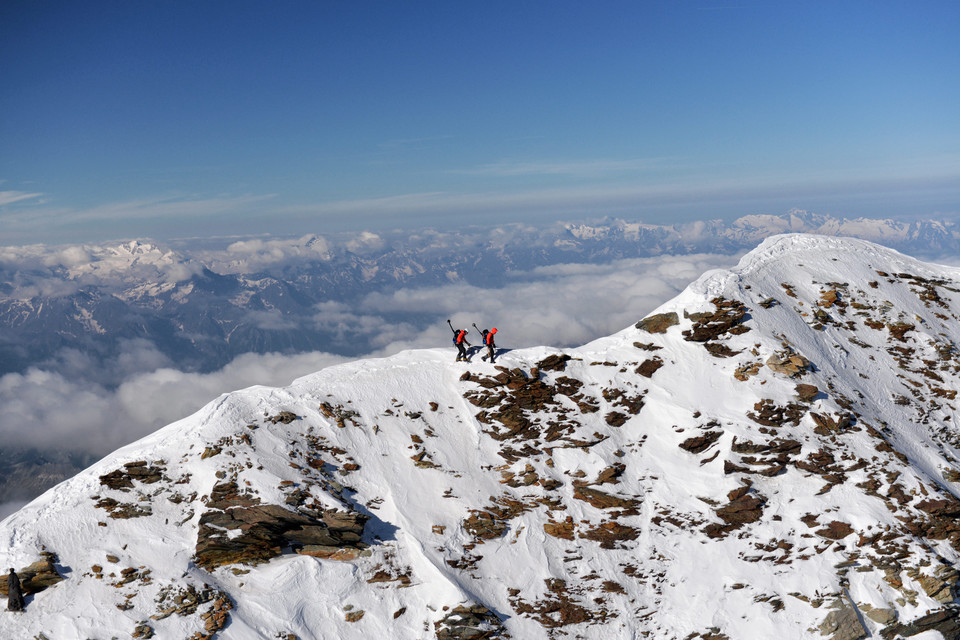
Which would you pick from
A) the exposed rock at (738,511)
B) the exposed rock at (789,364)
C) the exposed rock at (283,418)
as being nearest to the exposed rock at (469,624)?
the exposed rock at (738,511)

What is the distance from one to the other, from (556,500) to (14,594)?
29920 millimetres

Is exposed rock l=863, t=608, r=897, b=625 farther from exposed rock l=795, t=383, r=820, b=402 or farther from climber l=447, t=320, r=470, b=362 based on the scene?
climber l=447, t=320, r=470, b=362

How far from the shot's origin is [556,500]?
3347 cm

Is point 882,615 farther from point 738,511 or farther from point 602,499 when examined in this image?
point 602,499

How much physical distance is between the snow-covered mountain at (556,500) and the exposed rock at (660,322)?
174 millimetres

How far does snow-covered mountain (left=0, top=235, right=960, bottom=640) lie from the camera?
26156 millimetres

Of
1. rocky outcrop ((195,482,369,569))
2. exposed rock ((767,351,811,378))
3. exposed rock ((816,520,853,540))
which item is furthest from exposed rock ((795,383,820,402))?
rocky outcrop ((195,482,369,569))

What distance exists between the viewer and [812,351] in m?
40.3

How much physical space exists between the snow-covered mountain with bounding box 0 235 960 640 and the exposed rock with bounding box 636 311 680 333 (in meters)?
0.17

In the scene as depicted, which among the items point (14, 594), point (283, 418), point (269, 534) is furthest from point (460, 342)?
point (14, 594)

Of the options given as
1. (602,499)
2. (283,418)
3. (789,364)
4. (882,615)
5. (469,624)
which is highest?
(789,364)

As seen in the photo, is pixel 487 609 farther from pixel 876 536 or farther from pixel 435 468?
pixel 876 536

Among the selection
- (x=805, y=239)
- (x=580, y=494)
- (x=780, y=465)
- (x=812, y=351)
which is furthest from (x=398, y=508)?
(x=805, y=239)

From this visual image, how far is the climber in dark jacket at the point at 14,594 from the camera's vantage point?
22.7 metres
